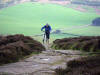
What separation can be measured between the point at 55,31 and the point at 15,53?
1502 inches

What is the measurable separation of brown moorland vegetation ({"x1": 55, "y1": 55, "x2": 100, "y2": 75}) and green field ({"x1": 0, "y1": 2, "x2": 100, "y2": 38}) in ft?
135

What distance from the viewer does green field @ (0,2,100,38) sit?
51.5 metres

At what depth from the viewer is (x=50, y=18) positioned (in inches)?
2386

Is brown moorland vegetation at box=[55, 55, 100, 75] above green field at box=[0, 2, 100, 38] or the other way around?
above

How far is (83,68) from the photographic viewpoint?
18.3 feet

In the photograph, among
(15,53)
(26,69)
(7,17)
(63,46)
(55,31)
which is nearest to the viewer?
(26,69)

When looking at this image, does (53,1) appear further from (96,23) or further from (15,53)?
(15,53)

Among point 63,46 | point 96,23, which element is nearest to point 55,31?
point 96,23

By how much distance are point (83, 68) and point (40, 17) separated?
55.0m

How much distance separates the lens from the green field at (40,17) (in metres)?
51.5

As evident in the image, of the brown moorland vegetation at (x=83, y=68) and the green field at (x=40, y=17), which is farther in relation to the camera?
the green field at (x=40, y=17)

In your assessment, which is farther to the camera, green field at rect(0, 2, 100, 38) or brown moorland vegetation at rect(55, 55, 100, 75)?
green field at rect(0, 2, 100, 38)

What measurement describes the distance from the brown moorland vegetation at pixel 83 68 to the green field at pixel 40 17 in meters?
41.3

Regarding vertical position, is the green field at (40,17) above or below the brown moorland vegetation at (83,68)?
below
